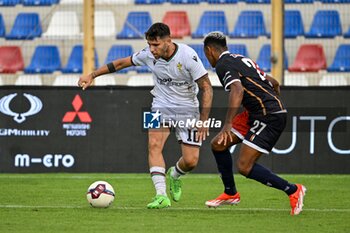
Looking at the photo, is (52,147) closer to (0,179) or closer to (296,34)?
(0,179)

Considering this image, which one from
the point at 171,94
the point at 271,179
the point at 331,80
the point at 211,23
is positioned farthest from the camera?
the point at 211,23

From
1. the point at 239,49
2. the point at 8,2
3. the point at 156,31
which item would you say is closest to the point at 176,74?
the point at 156,31

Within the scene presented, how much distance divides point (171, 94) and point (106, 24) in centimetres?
950

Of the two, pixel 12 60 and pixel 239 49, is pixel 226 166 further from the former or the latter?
pixel 12 60

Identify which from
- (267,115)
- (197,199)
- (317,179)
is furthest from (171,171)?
(317,179)

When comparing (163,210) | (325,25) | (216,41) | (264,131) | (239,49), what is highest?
(325,25)

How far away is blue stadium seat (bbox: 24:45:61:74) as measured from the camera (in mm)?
19891

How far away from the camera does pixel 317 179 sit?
15.2 m

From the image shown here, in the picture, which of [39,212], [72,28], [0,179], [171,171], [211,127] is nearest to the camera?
[39,212]

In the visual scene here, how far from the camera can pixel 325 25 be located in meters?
19.4

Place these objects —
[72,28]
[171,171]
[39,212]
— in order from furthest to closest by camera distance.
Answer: [72,28], [171,171], [39,212]

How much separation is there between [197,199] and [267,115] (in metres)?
2.25

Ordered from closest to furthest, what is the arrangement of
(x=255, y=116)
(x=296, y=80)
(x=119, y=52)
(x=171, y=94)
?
(x=255, y=116) < (x=171, y=94) < (x=296, y=80) < (x=119, y=52)

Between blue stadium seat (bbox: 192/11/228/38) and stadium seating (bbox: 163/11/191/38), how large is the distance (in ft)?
0.86
